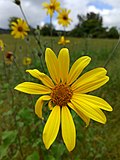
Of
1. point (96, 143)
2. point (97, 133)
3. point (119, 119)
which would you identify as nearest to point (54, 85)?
point (96, 143)

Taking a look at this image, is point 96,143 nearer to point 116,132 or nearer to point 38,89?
point 116,132

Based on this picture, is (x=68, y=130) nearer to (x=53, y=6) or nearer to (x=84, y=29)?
(x=53, y=6)

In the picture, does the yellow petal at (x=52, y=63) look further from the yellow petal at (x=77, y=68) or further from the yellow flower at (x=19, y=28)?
the yellow flower at (x=19, y=28)

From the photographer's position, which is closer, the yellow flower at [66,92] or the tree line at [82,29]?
the yellow flower at [66,92]

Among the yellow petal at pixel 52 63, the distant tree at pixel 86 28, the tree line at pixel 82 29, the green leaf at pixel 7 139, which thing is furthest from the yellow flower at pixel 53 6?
the yellow petal at pixel 52 63

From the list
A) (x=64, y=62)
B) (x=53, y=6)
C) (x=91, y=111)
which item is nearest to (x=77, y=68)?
(x=64, y=62)

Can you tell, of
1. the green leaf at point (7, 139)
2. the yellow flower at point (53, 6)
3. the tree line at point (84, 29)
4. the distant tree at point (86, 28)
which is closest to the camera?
the green leaf at point (7, 139)

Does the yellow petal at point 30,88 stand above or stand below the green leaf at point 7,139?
above
